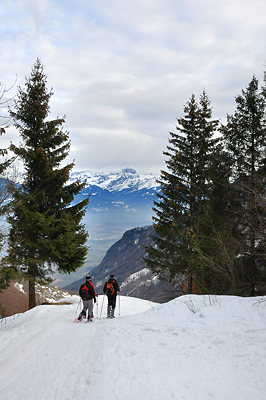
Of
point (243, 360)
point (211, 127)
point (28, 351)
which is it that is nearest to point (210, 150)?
point (211, 127)

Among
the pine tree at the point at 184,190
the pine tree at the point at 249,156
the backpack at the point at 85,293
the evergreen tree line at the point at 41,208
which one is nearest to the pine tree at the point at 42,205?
the evergreen tree line at the point at 41,208

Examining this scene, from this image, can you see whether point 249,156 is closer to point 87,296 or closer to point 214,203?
point 214,203

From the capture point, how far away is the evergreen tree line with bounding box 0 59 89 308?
40.8 feet

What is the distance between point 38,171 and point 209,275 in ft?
35.3

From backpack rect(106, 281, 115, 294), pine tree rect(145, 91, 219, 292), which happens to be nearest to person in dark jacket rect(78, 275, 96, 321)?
backpack rect(106, 281, 115, 294)

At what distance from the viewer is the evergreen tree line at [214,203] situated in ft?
38.5

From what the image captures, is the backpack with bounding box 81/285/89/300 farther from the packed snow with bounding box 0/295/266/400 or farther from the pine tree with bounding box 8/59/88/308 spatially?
the pine tree with bounding box 8/59/88/308

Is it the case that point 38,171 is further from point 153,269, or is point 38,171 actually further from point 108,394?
point 108,394

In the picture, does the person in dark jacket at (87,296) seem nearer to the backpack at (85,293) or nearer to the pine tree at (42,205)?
the backpack at (85,293)

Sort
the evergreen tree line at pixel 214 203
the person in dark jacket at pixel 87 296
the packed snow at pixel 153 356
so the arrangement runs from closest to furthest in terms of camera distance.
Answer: the packed snow at pixel 153 356, the person in dark jacket at pixel 87 296, the evergreen tree line at pixel 214 203

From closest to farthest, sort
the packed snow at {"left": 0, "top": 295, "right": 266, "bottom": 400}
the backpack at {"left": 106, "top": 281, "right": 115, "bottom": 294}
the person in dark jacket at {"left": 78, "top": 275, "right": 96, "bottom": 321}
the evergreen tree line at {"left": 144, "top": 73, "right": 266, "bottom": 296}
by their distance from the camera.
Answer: the packed snow at {"left": 0, "top": 295, "right": 266, "bottom": 400}
the person in dark jacket at {"left": 78, "top": 275, "right": 96, "bottom": 321}
the backpack at {"left": 106, "top": 281, "right": 115, "bottom": 294}
the evergreen tree line at {"left": 144, "top": 73, "right": 266, "bottom": 296}

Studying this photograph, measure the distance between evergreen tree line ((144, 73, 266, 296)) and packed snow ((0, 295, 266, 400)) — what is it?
4.30 m

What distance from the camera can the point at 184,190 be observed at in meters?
15.1

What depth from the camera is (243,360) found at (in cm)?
473
